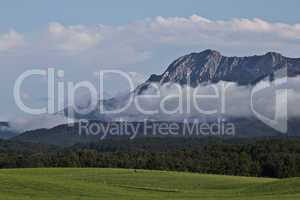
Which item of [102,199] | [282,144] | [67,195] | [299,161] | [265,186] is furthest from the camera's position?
[282,144]

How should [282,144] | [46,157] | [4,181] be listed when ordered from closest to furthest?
1. [4,181]
2. [46,157]
3. [282,144]

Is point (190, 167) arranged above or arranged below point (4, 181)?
below

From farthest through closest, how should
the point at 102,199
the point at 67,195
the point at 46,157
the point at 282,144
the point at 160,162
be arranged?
the point at 282,144 < the point at 46,157 < the point at 160,162 < the point at 67,195 < the point at 102,199

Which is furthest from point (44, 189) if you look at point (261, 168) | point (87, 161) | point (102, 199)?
point (87, 161)

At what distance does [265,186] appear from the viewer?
64.1 metres

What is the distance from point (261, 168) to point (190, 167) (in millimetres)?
15372

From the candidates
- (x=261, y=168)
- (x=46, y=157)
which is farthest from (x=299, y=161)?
(x=46, y=157)

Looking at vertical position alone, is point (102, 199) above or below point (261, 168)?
above

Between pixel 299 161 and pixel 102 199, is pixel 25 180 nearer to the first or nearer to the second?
pixel 102 199

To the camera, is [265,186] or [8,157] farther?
[8,157]

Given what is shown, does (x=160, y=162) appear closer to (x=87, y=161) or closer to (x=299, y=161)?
(x=87, y=161)

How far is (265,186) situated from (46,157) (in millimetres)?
110844

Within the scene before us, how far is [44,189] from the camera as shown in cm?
5222

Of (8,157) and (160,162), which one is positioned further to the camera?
(8,157)
